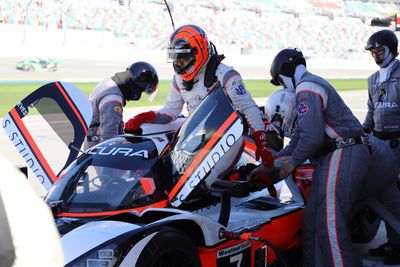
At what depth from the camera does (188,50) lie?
14.6 feet

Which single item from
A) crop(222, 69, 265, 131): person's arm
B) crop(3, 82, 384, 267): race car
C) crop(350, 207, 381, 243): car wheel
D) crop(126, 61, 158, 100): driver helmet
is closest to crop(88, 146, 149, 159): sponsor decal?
crop(3, 82, 384, 267): race car

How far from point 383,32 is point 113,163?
3.26 meters

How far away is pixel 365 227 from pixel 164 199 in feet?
7.48

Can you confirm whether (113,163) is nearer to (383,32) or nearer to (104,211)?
(104,211)

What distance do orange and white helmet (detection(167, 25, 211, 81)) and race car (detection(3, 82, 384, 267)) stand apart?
0.62 metres

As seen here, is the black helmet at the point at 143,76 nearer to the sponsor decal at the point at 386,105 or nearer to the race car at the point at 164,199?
the race car at the point at 164,199

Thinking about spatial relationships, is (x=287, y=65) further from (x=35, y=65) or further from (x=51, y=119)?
(x=35, y=65)

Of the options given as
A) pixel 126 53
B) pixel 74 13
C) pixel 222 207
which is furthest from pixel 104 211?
pixel 74 13

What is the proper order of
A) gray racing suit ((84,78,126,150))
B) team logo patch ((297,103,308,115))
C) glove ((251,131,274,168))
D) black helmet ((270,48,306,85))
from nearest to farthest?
glove ((251,131,274,168))
team logo patch ((297,103,308,115))
black helmet ((270,48,306,85))
gray racing suit ((84,78,126,150))

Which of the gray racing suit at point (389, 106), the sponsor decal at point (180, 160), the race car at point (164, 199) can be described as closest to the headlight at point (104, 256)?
the race car at point (164, 199)

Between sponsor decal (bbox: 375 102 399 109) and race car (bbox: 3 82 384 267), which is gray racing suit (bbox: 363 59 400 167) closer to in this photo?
sponsor decal (bbox: 375 102 399 109)

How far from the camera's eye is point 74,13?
1409 inches

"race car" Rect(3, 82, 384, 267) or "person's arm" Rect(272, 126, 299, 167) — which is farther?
"person's arm" Rect(272, 126, 299, 167)

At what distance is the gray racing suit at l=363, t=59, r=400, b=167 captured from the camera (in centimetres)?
582
